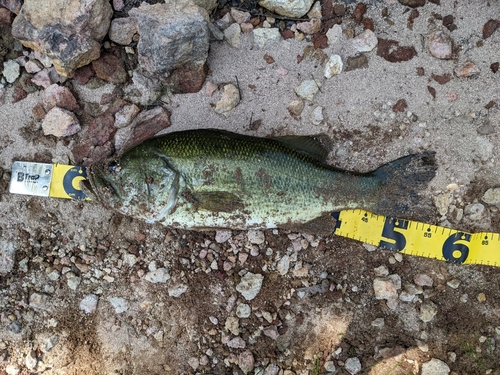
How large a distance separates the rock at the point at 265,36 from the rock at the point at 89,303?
3167 mm

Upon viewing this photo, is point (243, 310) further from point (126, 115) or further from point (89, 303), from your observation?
point (126, 115)

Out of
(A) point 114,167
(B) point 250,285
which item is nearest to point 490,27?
(B) point 250,285

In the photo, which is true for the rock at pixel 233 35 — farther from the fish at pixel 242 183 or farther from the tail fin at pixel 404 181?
the tail fin at pixel 404 181

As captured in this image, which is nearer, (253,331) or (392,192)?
(392,192)

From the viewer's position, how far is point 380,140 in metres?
4.05

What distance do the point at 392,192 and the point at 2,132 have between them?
4.05 meters

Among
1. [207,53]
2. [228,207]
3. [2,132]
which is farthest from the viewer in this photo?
[2,132]

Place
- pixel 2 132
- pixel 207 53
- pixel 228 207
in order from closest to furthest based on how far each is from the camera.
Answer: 1. pixel 228 207
2. pixel 207 53
3. pixel 2 132

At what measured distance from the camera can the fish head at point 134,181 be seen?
11.5 ft

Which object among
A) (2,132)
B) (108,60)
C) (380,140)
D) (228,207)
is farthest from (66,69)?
(380,140)

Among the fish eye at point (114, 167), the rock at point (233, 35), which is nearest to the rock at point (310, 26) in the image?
the rock at point (233, 35)

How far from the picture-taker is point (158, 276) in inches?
162

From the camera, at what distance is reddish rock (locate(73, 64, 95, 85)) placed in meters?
4.14

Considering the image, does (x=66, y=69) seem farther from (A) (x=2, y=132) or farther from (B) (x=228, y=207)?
(B) (x=228, y=207)
